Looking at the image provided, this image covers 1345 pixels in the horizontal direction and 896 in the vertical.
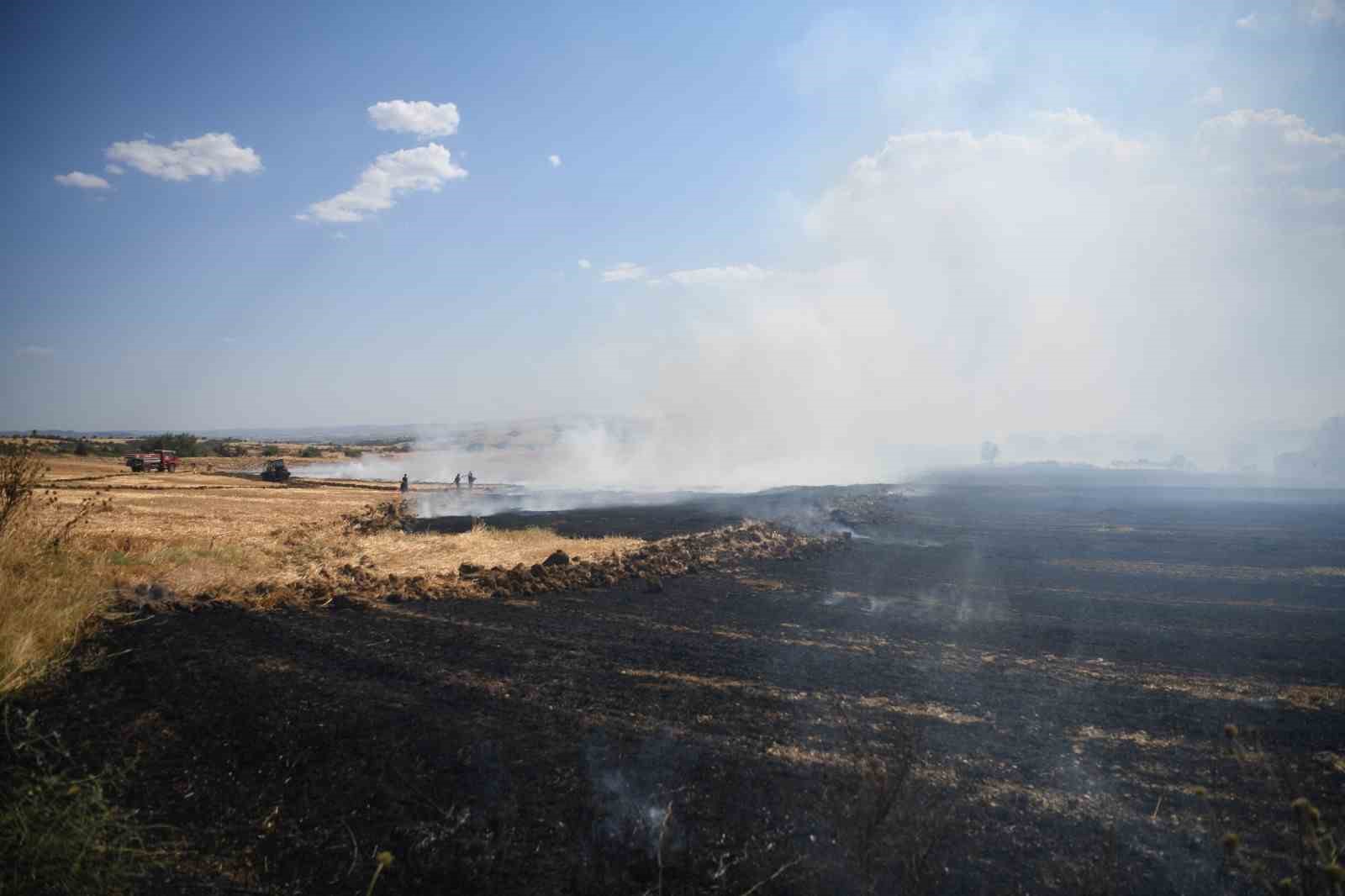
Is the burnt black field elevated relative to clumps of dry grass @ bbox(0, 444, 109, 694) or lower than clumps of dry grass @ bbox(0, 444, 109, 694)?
lower

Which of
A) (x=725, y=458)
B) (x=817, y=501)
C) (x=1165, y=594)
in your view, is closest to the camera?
(x=1165, y=594)

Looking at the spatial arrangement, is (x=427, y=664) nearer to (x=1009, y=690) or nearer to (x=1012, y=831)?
(x=1012, y=831)

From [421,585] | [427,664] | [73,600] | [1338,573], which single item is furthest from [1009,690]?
[1338,573]

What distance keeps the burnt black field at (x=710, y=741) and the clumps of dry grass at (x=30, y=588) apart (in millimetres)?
506

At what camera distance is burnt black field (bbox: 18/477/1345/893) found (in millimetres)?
5910

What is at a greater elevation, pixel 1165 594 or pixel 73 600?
pixel 73 600

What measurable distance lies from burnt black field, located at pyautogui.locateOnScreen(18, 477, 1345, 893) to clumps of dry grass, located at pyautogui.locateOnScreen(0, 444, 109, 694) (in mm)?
506

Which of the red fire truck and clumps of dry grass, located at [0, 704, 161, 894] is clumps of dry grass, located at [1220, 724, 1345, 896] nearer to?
clumps of dry grass, located at [0, 704, 161, 894]

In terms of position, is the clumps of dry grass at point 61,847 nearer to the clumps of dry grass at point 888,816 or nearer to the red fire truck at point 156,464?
the clumps of dry grass at point 888,816

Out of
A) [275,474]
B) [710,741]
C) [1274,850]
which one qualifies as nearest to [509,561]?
[710,741]

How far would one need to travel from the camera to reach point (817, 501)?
153 feet

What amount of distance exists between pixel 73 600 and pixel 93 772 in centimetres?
526

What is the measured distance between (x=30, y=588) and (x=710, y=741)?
32.2ft

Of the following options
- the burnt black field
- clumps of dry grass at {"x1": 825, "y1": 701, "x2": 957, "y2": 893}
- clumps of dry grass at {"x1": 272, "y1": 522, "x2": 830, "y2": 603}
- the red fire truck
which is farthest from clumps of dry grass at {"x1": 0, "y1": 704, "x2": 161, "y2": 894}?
the red fire truck
